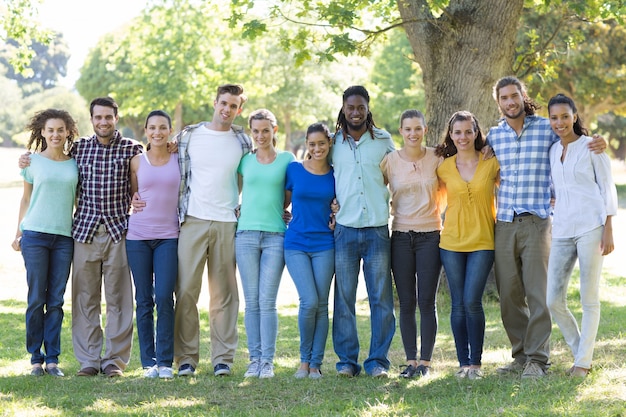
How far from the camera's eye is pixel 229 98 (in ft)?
23.7

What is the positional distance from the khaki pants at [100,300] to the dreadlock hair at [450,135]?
286cm

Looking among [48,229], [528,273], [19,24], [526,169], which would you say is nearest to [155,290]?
[48,229]

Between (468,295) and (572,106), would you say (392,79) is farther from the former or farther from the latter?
(468,295)

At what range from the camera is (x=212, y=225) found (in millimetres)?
7180

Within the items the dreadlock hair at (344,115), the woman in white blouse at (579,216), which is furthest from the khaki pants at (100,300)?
the woman in white blouse at (579,216)

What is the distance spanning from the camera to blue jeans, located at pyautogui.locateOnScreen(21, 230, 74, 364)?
7188 mm

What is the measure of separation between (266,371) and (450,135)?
2488 mm

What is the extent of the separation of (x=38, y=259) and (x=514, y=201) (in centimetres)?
396

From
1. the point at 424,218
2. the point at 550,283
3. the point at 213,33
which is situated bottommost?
the point at 550,283

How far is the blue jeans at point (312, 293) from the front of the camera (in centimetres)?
701

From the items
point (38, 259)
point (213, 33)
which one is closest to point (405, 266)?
point (38, 259)

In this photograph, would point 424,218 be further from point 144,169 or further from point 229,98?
point 144,169

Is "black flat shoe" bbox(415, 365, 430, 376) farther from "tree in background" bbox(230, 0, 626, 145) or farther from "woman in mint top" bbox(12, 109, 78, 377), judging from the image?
"tree in background" bbox(230, 0, 626, 145)

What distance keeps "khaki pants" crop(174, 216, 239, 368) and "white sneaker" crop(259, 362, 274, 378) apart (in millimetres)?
411
